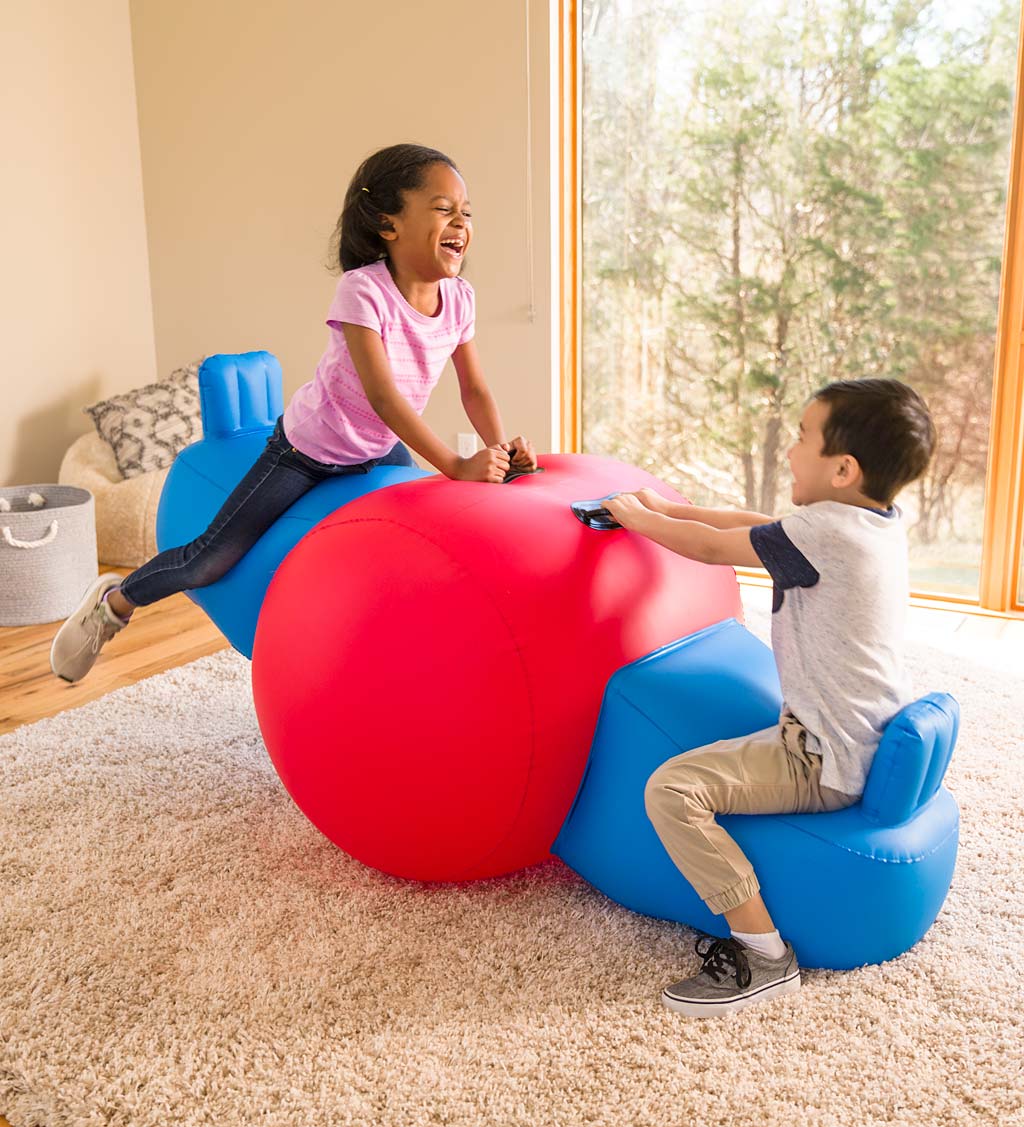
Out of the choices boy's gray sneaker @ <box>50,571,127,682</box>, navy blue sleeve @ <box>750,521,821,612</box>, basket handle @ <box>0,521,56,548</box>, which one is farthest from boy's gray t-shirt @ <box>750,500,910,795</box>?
basket handle @ <box>0,521,56,548</box>

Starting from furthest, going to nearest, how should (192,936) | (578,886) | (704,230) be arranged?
(704,230) < (578,886) < (192,936)

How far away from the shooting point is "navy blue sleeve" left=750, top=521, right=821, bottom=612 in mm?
1550

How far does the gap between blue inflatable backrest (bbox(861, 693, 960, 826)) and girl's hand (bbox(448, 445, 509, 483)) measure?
73 cm

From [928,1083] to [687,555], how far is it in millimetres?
754

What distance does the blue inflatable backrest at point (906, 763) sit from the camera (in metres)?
1.50

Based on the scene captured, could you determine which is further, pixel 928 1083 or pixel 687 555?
pixel 687 555

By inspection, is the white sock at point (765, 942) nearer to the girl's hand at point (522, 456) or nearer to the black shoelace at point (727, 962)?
the black shoelace at point (727, 962)

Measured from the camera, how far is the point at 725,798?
60.2 inches

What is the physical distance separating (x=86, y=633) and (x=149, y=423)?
1.59 metres

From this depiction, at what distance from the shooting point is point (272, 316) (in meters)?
4.26

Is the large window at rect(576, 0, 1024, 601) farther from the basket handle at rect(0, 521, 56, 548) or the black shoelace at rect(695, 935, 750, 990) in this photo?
the black shoelace at rect(695, 935, 750, 990)

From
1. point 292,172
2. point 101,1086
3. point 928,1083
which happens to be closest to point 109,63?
point 292,172

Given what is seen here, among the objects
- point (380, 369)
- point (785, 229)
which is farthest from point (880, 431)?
point (785, 229)

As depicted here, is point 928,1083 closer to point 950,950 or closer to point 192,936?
point 950,950
